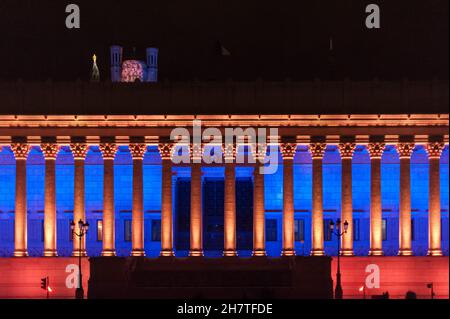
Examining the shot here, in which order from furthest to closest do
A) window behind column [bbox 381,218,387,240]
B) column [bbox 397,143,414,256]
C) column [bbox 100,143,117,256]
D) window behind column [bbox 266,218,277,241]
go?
window behind column [bbox 266,218,277,241], window behind column [bbox 381,218,387,240], column [bbox 100,143,117,256], column [bbox 397,143,414,256]

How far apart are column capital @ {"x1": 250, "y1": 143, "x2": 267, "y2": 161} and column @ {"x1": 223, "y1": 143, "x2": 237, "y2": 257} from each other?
6.55ft

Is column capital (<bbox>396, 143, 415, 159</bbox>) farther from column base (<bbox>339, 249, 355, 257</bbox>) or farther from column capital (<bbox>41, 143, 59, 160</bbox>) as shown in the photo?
column capital (<bbox>41, 143, 59, 160</bbox>)

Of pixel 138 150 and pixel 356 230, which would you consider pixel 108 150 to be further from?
pixel 356 230

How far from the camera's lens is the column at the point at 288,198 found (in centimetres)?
11694

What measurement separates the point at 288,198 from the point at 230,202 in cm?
585
